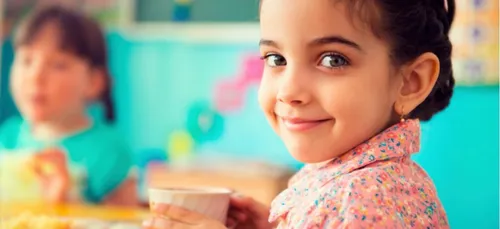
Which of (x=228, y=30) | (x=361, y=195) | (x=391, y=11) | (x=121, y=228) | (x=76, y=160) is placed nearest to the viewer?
(x=361, y=195)

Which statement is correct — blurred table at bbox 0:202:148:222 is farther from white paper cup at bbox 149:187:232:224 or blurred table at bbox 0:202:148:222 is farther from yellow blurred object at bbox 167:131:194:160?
yellow blurred object at bbox 167:131:194:160

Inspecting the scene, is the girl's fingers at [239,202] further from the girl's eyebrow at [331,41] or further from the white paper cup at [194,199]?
the girl's eyebrow at [331,41]

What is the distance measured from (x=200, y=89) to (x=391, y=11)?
295 cm

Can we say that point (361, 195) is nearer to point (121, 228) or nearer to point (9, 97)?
point (121, 228)

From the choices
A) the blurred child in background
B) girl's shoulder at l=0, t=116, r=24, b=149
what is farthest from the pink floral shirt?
girl's shoulder at l=0, t=116, r=24, b=149

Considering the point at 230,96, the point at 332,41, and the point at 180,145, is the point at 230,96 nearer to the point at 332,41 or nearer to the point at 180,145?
the point at 180,145

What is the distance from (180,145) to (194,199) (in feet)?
9.46

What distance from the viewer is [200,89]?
388 centimetres

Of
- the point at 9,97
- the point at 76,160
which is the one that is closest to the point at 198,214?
the point at 76,160

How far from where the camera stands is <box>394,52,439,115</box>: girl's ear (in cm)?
100

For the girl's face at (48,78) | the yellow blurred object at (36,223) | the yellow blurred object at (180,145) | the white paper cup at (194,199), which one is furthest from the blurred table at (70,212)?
the yellow blurred object at (180,145)

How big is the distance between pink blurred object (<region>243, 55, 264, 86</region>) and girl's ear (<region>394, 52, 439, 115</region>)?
2.74 metres

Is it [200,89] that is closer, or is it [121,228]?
[121,228]

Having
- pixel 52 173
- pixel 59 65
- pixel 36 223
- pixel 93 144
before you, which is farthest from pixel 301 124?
pixel 59 65
